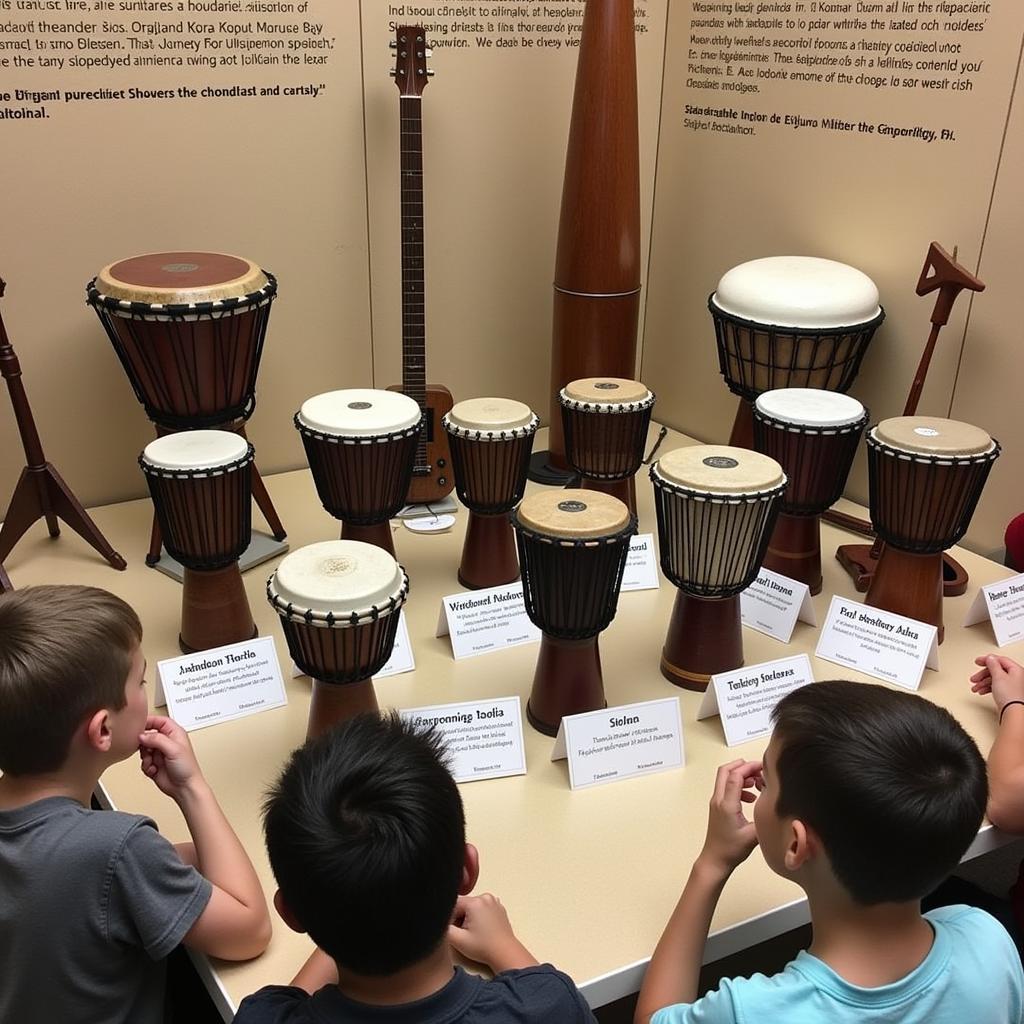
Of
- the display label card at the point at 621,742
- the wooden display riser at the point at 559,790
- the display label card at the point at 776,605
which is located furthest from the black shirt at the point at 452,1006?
the display label card at the point at 776,605

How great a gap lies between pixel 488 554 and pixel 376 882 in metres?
1.43

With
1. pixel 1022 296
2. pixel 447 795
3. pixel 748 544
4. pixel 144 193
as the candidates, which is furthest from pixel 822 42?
pixel 447 795

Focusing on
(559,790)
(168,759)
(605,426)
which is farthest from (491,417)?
(168,759)

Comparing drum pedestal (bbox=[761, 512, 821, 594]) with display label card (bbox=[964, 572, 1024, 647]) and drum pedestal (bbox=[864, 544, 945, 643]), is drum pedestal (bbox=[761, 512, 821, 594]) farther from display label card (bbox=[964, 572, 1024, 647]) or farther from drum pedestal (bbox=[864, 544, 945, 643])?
display label card (bbox=[964, 572, 1024, 647])

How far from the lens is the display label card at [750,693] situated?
1.87 meters

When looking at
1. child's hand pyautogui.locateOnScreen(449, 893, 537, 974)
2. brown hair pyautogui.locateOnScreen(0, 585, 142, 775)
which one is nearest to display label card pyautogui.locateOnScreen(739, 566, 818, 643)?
child's hand pyautogui.locateOnScreen(449, 893, 537, 974)

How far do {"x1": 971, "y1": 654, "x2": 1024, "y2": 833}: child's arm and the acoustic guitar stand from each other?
132 centimetres

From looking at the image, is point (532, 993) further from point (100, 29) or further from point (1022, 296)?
point (100, 29)

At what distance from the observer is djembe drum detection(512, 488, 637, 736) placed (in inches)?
70.7

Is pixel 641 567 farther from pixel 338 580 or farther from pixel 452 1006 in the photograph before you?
pixel 452 1006

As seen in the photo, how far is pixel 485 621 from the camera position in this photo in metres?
2.16

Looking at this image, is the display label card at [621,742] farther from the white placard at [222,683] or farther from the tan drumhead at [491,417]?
the tan drumhead at [491,417]

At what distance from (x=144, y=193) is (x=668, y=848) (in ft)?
6.74

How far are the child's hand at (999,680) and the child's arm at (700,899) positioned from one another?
728 millimetres
